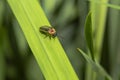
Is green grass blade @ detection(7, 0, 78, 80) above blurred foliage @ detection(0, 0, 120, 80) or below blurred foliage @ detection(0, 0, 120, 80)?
above

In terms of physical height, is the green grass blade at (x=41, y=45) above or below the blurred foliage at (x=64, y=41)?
above

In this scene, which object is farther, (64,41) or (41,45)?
(64,41)

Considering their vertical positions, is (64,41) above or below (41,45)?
below

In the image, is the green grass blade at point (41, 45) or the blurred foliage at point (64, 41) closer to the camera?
the green grass blade at point (41, 45)

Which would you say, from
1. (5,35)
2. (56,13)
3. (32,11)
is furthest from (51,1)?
(32,11)
